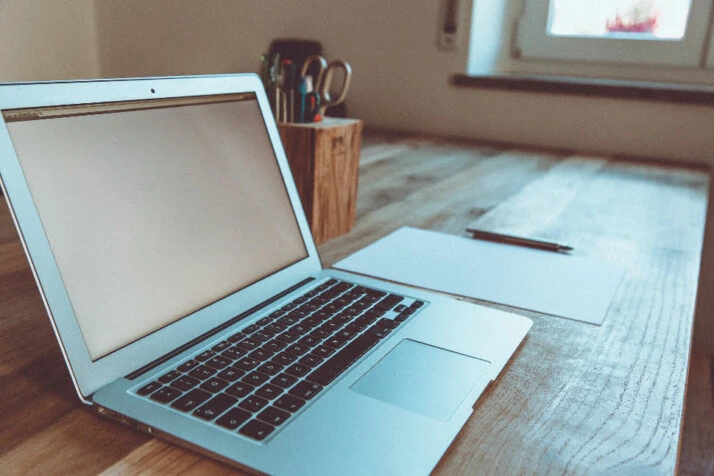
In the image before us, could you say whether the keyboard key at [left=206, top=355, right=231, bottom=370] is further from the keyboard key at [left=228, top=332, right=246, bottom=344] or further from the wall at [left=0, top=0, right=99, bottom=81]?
the wall at [left=0, top=0, right=99, bottom=81]

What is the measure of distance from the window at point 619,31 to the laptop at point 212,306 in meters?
1.57

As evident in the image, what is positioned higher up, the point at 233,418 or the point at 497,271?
the point at 233,418

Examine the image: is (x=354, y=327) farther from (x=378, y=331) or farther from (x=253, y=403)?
(x=253, y=403)

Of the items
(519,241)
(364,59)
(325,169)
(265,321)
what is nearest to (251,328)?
(265,321)

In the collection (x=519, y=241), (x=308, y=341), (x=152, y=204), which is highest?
(x=152, y=204)

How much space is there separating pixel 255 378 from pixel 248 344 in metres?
0.06

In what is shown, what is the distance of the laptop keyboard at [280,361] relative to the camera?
42 cm

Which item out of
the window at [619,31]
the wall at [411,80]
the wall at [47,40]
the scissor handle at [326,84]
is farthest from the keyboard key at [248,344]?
the wall at [47,40]

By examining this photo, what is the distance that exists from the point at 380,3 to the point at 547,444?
1.76 meters

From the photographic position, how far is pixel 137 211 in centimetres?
52

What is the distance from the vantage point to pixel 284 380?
1.51 feet

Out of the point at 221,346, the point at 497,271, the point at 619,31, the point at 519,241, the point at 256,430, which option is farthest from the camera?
the point at 619,31

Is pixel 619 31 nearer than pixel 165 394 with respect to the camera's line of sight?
No

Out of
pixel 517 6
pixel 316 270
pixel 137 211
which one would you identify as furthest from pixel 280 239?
pixel 517 6
